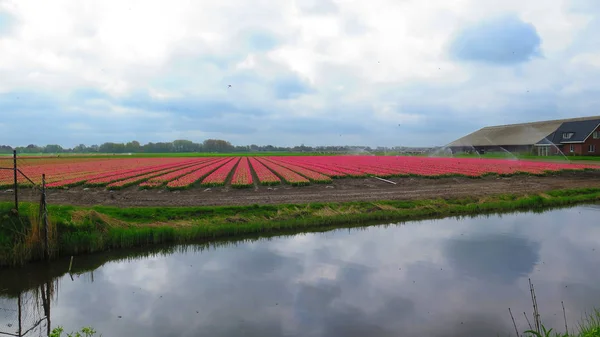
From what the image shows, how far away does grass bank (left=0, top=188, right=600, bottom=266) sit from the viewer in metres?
11.9

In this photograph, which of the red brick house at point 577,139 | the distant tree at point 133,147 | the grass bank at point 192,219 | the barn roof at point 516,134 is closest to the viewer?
the grass bank at point 192,219

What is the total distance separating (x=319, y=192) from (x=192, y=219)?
9.94 meters

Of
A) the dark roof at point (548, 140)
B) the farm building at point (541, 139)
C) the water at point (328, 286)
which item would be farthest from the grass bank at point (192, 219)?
the dark roof at point (548, 140)

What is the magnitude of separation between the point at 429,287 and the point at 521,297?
2.17m

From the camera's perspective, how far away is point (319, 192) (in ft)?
76.7

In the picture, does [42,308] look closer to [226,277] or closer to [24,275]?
[24,275]

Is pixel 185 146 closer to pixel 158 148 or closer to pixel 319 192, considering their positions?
pixel 158 148

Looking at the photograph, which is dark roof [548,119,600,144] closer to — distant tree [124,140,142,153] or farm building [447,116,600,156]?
farm building [447,116,600,156]

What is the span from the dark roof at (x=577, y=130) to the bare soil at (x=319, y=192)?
112 feet

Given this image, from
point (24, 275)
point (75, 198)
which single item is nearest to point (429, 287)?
point (24, 275)

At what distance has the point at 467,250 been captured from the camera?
40.1 feet

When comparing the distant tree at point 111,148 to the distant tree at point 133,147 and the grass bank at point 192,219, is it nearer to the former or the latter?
the distant tree at point 133,147

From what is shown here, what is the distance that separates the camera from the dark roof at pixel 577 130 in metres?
55.8

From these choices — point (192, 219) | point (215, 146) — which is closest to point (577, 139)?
point (192, 219)
